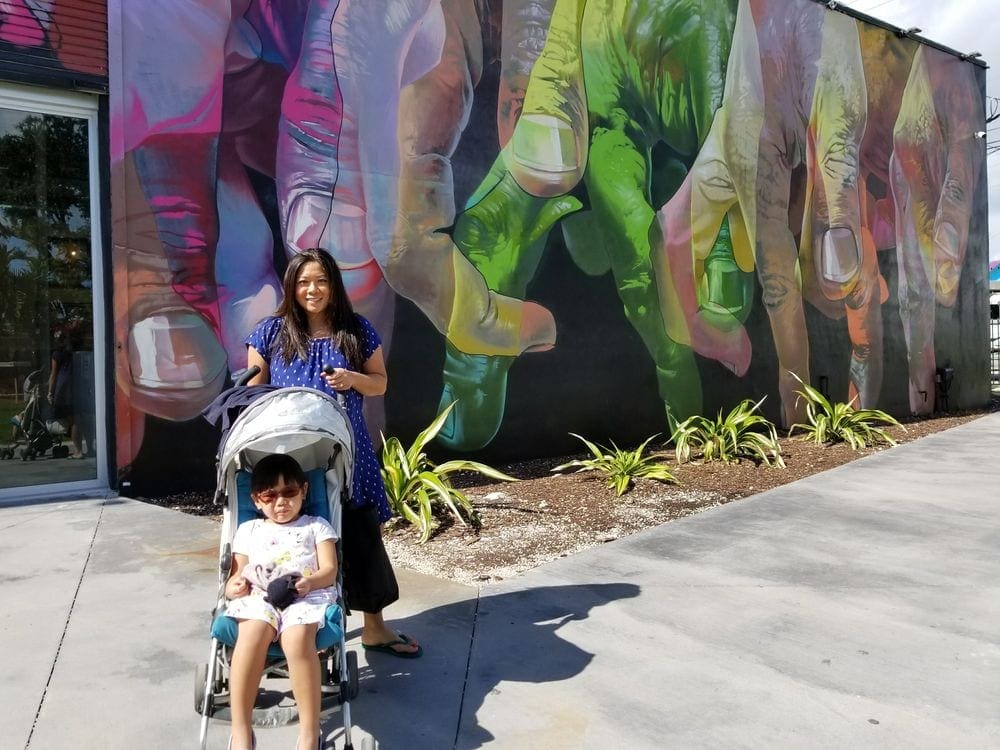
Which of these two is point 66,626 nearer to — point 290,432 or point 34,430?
point 290,432

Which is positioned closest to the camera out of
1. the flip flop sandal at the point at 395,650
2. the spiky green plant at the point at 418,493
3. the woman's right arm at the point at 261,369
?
the woman's right arm at the point at 261,369

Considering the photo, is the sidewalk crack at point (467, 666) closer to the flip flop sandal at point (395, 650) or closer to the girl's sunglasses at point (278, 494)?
the flip flop sandal at point (395, 650)

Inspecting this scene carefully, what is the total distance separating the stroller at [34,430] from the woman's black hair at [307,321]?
4374mm

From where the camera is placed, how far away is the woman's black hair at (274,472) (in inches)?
114

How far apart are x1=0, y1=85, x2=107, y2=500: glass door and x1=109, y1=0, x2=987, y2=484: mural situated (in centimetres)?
40

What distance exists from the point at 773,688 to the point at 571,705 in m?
0.83

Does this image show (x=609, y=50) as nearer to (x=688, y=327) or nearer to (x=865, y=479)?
(x=688, y=327)

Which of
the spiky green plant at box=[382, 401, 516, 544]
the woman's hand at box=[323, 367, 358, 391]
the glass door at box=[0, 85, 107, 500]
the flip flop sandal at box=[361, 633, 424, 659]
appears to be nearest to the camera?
the woman's hand at box=[323, 367, 358, 391]

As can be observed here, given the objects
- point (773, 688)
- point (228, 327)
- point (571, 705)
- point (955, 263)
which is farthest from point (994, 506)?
point (955, 263)

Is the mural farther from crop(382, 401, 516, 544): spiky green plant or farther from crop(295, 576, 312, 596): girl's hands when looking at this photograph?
crop(295, 576, 312, 596): girl's hands

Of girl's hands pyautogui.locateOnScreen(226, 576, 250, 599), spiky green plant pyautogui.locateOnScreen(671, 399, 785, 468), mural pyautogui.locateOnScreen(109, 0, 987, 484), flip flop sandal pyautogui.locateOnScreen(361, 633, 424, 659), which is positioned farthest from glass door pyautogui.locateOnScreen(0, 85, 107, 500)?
spiky green plant pyautogui.locateOnScreen(671, 399, 785, 468)

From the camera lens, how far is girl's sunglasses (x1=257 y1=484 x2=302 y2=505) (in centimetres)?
290

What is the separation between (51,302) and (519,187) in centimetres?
476

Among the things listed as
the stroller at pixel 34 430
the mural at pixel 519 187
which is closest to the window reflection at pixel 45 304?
the stroller at pixel 34 430
